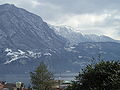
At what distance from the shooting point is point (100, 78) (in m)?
39.9

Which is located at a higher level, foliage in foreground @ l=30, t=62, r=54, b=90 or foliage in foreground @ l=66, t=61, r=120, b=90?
foliage in foreground @ l=30, t=62, r=54, b=90

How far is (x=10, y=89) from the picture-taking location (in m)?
130

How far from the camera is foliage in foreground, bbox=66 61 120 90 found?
37.8m

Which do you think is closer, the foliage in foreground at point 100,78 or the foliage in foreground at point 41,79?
the foliage in foreground at point 100,78

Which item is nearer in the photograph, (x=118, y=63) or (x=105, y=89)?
(x=105, y=89)

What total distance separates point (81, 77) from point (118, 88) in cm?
687

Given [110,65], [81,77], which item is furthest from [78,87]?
[110,65]

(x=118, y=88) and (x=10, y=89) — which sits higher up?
(x=10, y=89)

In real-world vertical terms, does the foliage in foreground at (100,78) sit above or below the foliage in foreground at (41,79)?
below

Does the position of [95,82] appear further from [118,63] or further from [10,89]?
[10,89]

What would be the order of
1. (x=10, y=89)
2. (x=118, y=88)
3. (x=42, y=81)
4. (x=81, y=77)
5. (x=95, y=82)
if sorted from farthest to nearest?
(x=10, y=89)
(x=42, y=81)
(x=81, y=77)
(x=95, y=82)
(x=118, y=88)

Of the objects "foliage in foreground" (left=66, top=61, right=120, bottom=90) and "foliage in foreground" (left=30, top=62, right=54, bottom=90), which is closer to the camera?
"foliage in foreground" (left=66, top=61, right=120, bottom=90)

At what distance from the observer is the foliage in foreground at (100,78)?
37781mm

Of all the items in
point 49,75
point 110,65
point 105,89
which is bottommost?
point 105,89
